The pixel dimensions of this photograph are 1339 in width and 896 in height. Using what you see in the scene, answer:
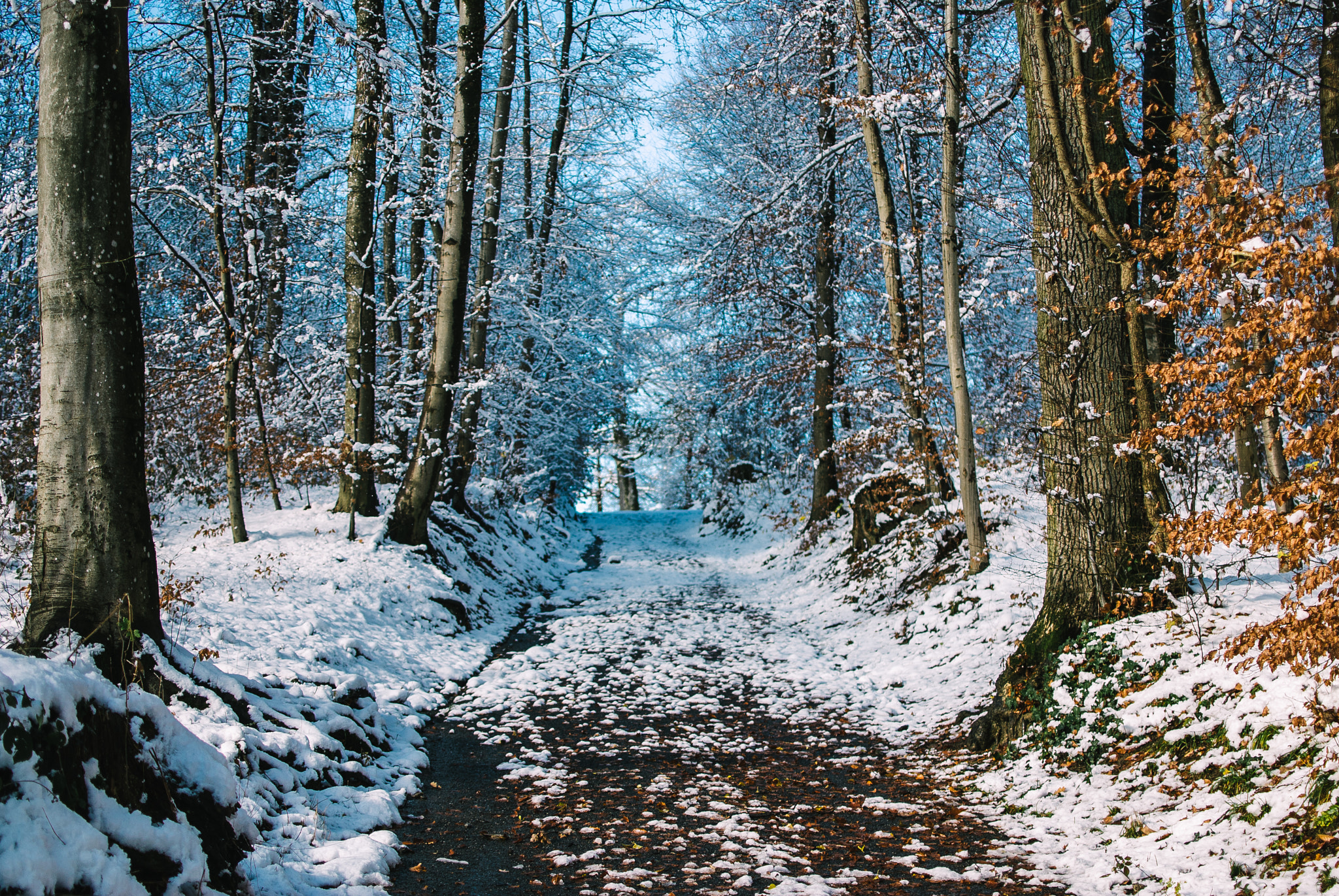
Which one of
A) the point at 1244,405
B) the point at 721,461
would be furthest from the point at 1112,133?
the point at 721,461

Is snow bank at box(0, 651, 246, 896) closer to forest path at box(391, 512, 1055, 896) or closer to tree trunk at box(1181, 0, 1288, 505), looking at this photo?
forest path at box(391, 512, 1055, 896)

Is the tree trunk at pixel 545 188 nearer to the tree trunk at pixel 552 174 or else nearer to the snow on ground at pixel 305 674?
the tree trunk at pixel 552 174

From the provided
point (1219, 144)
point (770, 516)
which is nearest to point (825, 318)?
point (770, 516)

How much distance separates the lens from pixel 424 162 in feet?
40.1

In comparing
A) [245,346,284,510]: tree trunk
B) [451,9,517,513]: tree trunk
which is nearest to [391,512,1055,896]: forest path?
[245,346,284,510]: tree trunk

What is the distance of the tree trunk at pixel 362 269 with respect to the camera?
10.2 metres

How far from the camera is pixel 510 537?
15.2 m

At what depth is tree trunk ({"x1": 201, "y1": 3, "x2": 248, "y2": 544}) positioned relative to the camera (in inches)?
339

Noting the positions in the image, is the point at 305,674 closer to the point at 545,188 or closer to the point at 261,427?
the point at 261,427

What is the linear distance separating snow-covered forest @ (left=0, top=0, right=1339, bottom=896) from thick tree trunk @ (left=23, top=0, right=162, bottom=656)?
0.9 inches

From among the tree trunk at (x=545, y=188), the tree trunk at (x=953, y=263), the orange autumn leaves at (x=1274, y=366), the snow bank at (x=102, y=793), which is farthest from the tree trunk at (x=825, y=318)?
the snow bank at (x=102, y=793)

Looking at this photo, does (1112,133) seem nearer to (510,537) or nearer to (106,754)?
(106,754)

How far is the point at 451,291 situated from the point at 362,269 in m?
1.59

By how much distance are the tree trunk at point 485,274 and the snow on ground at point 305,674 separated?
1.69 m
